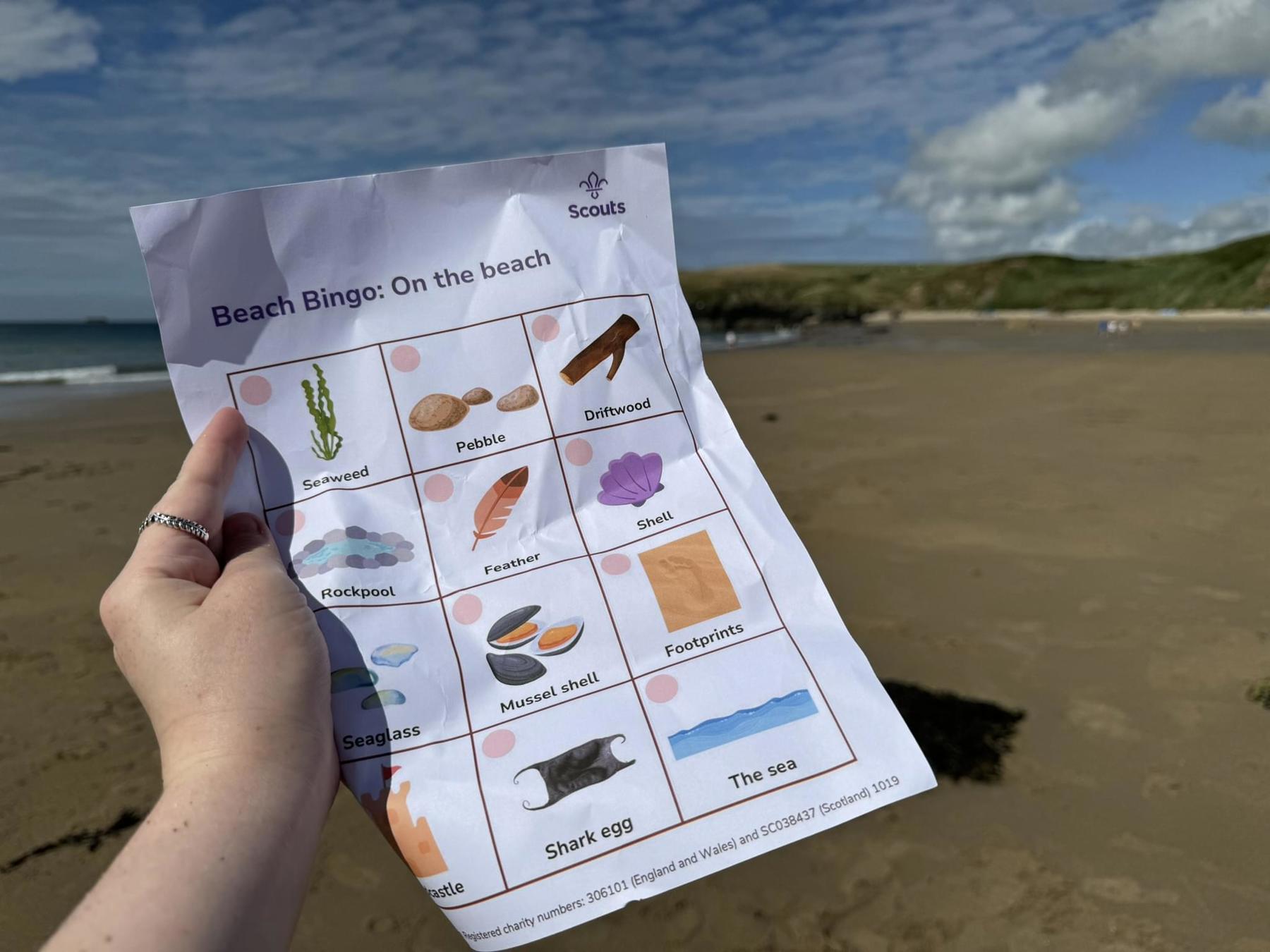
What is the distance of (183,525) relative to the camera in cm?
114

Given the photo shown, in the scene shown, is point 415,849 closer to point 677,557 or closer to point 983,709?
point 677,557

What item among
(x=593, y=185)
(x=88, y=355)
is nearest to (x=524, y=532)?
(x=593, y=185)

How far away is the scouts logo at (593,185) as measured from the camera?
1.26 meters

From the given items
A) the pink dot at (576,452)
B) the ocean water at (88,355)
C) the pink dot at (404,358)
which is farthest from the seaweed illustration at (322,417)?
the ocean water at (88,355)

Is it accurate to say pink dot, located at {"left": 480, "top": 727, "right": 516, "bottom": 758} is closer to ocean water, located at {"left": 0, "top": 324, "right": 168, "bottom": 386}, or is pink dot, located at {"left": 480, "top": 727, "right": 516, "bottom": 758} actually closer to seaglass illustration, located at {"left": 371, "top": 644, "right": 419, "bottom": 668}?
seaglass illustration, located at {"left": 371, "top": 644, "right": 419, "bottom": 668}

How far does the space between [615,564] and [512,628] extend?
0.18 metres

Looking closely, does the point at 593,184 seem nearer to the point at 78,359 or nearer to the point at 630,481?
the point at 630,481

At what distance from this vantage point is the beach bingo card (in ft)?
3.42

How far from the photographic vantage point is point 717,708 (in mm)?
1105

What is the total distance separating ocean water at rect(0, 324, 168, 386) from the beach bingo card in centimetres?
712

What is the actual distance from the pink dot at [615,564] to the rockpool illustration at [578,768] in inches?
9.3

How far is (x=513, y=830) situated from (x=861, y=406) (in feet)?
35.5

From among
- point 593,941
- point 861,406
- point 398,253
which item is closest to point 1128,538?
point 593,941

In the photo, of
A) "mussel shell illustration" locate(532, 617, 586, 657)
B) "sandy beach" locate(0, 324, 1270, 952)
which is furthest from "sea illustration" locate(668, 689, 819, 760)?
"sandy beach" locate(0, 324, 1270, 952)
